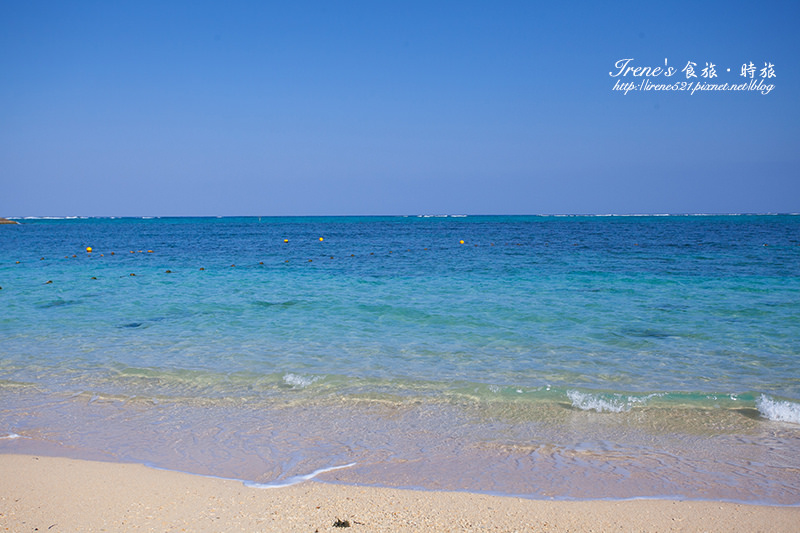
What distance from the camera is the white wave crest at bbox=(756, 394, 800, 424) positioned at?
6.37m

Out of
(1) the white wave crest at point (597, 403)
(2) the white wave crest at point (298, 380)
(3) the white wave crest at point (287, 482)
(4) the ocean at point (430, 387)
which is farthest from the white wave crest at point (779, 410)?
(2) the white wave crest at point (298, 380)

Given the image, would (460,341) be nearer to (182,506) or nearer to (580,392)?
(580,392)

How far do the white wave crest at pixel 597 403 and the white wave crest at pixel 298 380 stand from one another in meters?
3.49

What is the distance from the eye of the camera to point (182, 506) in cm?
436

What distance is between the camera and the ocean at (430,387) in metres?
5.22

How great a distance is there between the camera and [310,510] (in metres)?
4.28

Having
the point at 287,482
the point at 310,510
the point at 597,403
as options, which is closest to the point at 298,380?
the point at 287,482

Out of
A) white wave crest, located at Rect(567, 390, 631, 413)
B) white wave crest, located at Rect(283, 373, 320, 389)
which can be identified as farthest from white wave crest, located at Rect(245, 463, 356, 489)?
white wave crest, located at Rect(567, 390, 631, 413)

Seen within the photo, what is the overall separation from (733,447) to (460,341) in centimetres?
523

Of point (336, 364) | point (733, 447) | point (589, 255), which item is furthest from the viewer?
point (589, 255)

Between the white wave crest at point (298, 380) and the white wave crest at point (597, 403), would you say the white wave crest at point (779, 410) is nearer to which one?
the white wave crest at point (597, 403)

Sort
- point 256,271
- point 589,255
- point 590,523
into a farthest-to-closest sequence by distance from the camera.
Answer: point 589,255 → point 256,271 → point 590,523

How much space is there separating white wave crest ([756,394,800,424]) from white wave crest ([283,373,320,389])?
562 centimetres

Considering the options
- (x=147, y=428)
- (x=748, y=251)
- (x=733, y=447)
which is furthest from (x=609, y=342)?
(x=748, y=251)
